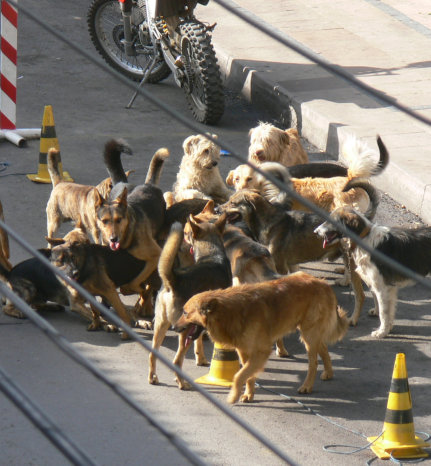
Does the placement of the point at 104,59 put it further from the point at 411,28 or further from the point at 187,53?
the point at 411,28

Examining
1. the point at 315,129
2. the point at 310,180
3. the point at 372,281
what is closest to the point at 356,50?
the point at 315,129

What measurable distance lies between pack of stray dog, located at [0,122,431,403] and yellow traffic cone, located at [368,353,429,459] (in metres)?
0.91

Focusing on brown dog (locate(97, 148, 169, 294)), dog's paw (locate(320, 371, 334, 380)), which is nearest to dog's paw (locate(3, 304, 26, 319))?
brown dog (locate(97, 148, 169, 294))

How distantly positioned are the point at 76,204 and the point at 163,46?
4.22 meters

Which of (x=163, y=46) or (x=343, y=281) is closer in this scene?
(x=343, y=281)

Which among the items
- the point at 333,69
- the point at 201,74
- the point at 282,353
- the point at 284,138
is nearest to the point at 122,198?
the point at 282,353

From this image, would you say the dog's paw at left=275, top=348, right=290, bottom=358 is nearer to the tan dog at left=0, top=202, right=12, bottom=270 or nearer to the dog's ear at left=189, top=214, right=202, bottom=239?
the dog's ear at left=189, top=214, right=202, bottom=239

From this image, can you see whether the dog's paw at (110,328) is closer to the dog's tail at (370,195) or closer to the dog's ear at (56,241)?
the dog's ear at (56,241)

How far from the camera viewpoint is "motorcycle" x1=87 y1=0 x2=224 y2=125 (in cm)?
1134

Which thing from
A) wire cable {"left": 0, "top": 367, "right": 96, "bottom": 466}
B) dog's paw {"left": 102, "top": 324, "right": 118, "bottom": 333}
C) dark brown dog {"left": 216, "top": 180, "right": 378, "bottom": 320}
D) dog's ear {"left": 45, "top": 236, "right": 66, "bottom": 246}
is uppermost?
wire cable {"left": 0, "top": 367, "right": 96, "bottom": 466}

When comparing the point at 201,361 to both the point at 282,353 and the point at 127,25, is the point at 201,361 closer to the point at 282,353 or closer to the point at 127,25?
the point at 282,353

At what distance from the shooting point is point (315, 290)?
6418mm

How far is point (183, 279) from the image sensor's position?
259 inches

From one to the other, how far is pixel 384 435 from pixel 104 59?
8.85 meters
